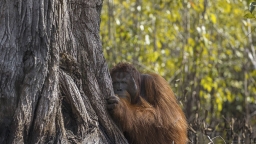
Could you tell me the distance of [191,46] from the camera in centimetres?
911

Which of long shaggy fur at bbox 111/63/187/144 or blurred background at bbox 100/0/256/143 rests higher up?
blurred background at bbox 100/0/256/143

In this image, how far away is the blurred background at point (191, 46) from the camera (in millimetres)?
8742

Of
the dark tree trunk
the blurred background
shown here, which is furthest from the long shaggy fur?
the blurred background

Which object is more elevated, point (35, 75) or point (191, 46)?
point (191, 46)

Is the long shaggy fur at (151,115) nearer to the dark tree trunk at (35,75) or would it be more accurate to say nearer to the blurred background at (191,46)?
the dark tree trunk at (35,75)

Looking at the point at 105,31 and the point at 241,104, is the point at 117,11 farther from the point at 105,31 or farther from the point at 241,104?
the point at 241,104

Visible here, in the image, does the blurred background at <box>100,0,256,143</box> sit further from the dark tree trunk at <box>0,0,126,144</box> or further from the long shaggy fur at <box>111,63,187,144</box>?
the dark tree trunk at <box>0,0,126,144</box>

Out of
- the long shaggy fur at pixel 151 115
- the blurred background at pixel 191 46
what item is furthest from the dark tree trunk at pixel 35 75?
the blurred background at pixel 191 46

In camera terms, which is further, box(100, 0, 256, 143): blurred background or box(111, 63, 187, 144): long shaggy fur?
box(100, 0, 256, 143): blurred background

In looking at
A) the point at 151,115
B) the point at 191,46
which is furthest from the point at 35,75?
the point at 191,46

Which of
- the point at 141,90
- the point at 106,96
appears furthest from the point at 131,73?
the point at 106,96

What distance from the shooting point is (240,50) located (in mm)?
11242

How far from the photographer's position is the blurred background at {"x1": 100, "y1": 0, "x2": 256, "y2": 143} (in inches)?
344

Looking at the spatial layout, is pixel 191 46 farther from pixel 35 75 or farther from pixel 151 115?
pixel 35 75
